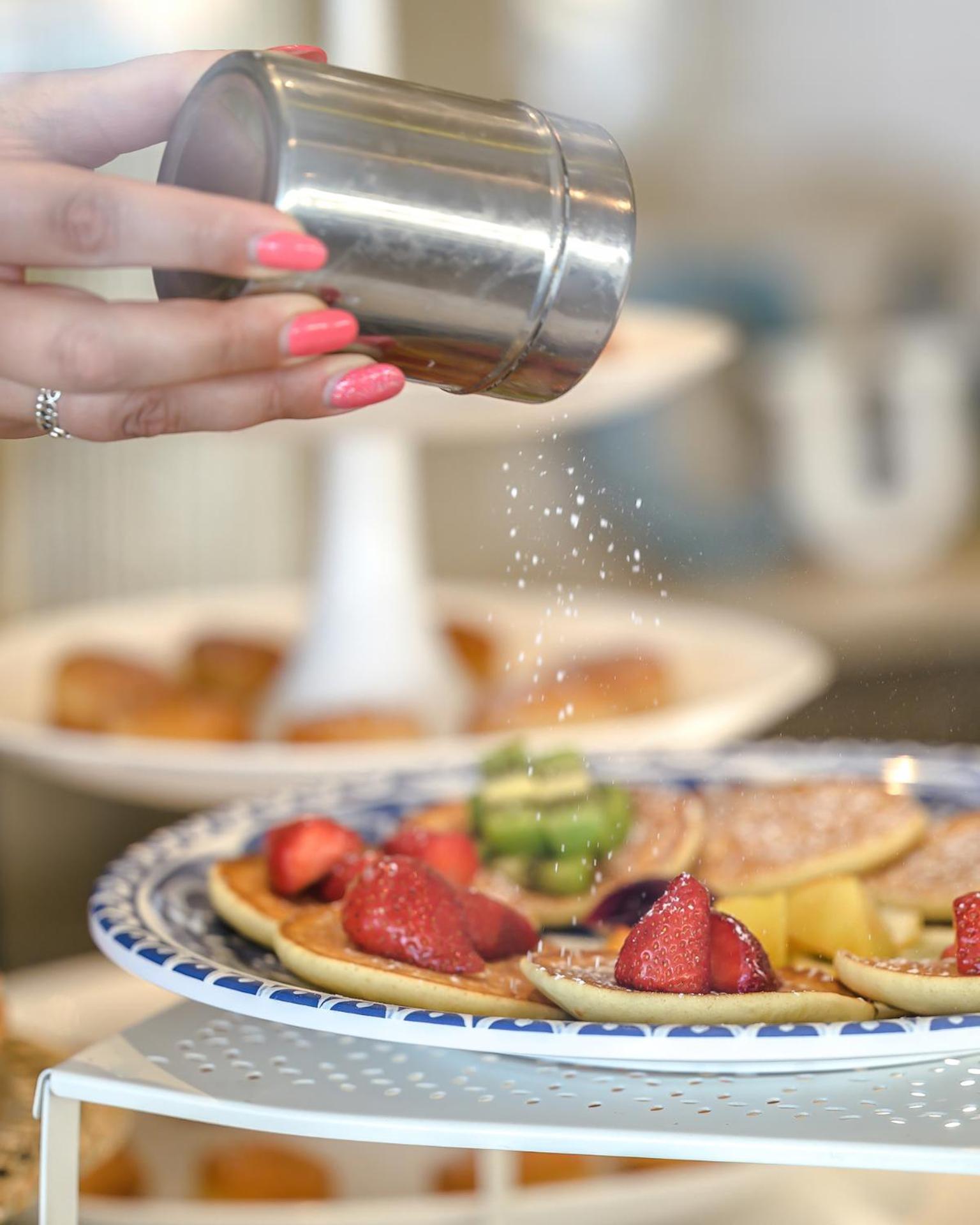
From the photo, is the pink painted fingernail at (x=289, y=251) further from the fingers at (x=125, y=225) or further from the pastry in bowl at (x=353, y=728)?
the pastry in bowl at (x=353, y=728)

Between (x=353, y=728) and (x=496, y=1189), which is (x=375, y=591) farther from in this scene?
(x=496, y=1189)

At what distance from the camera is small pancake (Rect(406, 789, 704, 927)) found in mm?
940

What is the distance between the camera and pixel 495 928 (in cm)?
82

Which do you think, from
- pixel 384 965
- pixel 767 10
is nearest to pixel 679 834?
pixel 384 965

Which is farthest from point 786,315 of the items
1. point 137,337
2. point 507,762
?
point 137,337

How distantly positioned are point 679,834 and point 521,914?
20 cm

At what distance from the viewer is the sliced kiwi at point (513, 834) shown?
1012 mm

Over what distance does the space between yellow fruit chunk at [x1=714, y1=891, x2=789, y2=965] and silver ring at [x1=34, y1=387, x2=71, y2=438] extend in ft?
1.32

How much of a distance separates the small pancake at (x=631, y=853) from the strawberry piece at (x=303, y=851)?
10 cm

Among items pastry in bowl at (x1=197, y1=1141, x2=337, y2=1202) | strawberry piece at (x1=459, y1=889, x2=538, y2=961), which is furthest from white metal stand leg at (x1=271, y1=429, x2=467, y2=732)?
strawberry piece at (x1=459, y1=889, x2=538, y2=961)

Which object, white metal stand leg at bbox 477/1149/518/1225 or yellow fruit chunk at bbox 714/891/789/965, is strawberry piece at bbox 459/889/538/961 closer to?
yellow fruit chunk at bbox 714/891/789/965

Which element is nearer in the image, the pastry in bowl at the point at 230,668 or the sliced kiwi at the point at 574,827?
the sliced kiwi at the point at 574,827

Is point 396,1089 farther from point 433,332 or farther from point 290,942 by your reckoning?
point 433,332

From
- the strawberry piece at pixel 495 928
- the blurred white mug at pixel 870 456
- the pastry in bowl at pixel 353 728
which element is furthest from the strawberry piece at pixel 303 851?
the blurred white mug at pixel 870 456
